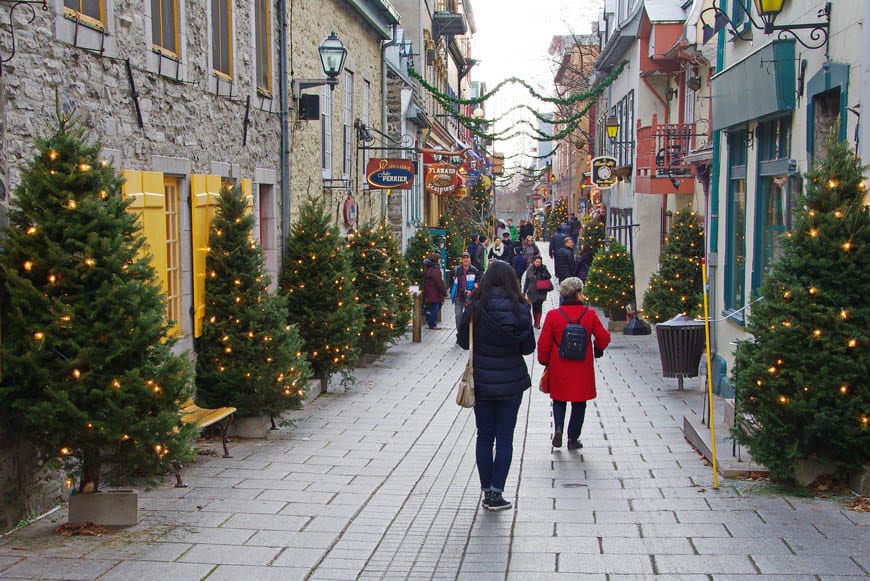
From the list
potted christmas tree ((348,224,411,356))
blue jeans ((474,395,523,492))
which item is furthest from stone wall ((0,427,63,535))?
potted christmas tree ((348,224,411,356))

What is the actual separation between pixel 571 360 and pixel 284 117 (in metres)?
6.88

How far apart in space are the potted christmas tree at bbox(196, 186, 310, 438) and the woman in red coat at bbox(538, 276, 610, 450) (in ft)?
8.88

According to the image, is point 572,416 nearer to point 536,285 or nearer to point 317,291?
point 317,291

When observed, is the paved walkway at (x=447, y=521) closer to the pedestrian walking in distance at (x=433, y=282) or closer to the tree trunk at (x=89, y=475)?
the tree trunk at (x=89, y=475)

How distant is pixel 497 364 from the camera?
24.0 ft

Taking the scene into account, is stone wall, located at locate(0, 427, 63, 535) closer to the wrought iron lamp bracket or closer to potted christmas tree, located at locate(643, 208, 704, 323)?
the wrought iron lamp bracket

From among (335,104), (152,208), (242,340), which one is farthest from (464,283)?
(152,208)

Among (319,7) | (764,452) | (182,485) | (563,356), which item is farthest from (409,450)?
(319,7)

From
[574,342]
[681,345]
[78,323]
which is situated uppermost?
[78,323]

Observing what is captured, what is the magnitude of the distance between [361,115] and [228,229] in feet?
35.3

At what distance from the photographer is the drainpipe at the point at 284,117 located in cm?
1442

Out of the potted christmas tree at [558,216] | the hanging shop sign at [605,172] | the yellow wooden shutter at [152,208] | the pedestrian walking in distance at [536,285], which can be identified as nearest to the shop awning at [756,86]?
the yellow wooden shutter at [152,208]

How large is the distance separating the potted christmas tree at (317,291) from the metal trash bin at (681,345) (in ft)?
13.5

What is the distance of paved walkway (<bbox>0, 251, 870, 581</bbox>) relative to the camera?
586cm
